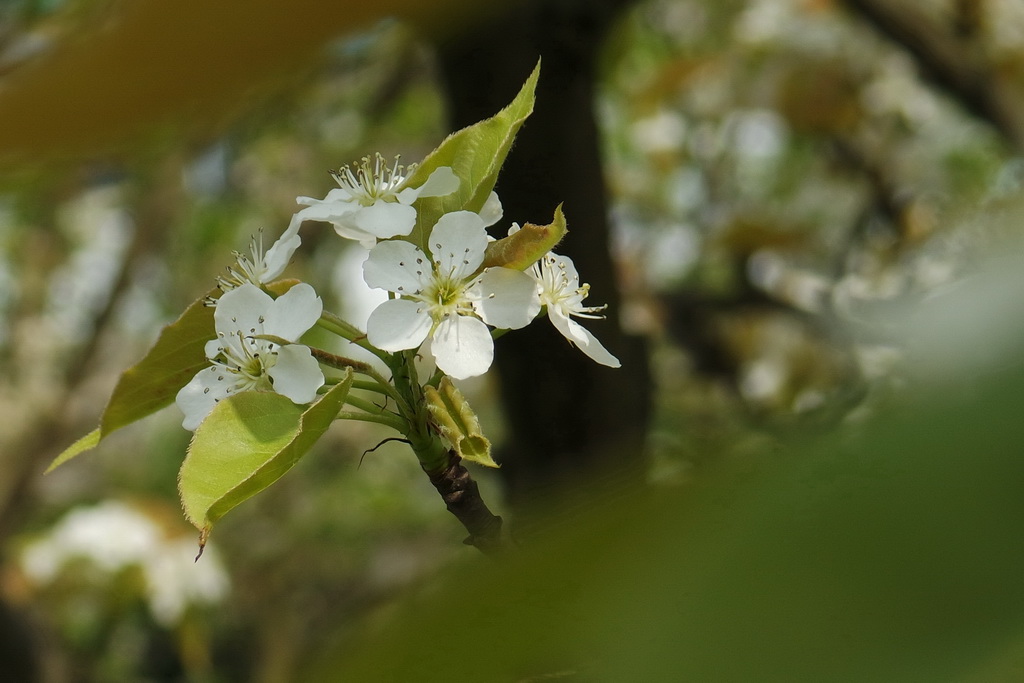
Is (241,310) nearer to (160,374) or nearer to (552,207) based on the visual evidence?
(160,374)

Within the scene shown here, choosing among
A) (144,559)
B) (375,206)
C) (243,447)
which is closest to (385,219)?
(375,206)

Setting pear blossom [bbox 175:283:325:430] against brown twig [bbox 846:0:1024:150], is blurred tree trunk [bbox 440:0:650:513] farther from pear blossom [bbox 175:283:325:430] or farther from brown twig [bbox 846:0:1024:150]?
brown twig [bbox 846:0:1024:150]

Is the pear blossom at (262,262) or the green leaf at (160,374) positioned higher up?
the pear blossom at (262,262)

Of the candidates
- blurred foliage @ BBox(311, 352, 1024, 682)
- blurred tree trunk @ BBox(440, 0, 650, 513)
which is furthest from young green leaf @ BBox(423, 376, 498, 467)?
blurred tree trunk @ BBox(440, 0, 650, 513)

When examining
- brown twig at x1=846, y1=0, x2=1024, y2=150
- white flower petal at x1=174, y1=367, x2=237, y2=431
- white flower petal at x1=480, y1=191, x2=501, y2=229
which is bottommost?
white flower petal at x1=174, y1=367, x2=237, y2=431

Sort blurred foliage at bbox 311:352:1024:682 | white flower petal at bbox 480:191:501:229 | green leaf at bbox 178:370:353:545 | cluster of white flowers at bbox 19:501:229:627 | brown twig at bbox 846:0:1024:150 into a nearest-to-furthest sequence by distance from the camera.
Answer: blurred foliage at bbox 311:352:1024:682, green leaf at bbox 178:370:353:545, white flower petal at bbox 480:191:501:229, brown twig at bbox 846:0:1024:150, cluster of white flowers at bbox 19:501:229:627

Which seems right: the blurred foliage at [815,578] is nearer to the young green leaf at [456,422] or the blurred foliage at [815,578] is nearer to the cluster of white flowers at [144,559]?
A: the young green leaf at [456,422]

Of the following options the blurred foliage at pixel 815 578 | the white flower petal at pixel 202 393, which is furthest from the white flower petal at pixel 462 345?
the blurred foliage at pixel 815 578

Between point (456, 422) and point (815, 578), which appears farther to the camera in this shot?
point (456, 422)
